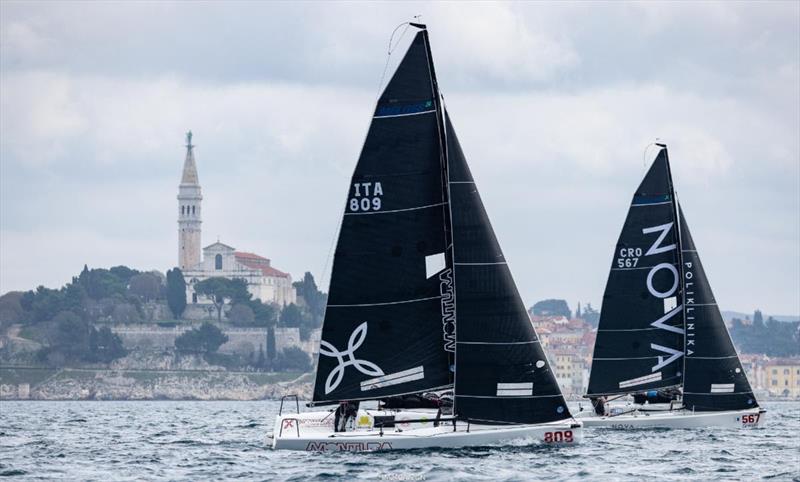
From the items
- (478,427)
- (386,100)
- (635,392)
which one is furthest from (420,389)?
(635,392)

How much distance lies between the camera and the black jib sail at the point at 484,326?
31641 mm

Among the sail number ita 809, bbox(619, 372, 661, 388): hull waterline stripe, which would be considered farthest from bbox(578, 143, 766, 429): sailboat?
the sail number ita 809

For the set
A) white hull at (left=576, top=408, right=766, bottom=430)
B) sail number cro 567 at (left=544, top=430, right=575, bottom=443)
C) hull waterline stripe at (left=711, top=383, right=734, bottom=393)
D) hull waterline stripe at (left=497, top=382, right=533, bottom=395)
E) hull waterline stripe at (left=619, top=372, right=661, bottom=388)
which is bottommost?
sail number cro 567 at (left=544, top=430, right=575, bottom=443)

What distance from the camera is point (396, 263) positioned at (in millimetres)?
32031

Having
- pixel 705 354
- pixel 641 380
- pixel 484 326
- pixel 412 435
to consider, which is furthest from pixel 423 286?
pixel 705 354

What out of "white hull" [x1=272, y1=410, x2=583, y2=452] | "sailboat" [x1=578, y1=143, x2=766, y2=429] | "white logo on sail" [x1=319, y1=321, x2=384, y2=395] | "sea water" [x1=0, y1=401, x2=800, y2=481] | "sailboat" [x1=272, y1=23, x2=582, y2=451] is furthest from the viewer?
"sailboat" [x1=578, y1=143, x2=766, y2=429]

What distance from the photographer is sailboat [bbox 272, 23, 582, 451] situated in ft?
104

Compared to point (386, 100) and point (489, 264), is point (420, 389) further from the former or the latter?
point (386, 100)

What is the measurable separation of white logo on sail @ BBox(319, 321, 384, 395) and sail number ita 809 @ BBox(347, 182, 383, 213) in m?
2.19

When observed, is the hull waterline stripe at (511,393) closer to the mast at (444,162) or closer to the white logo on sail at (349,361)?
the mast at (444,162)

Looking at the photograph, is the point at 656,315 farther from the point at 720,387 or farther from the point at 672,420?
the point at 672,420

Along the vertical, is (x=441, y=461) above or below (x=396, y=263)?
below

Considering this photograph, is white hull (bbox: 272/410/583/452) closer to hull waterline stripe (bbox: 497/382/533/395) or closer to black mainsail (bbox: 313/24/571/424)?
black mainsail (bbox: 313/24/571/424)

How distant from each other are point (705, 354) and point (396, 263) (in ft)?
46.9
